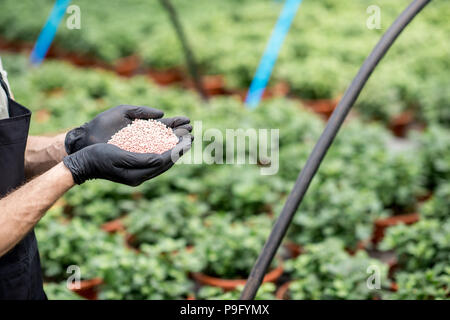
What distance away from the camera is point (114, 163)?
5.20 ft

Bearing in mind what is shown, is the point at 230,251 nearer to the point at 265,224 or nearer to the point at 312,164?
the point at 265,224

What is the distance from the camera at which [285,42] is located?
6.99 m

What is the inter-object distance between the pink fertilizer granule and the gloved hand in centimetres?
3

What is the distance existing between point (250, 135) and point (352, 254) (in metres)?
1.51

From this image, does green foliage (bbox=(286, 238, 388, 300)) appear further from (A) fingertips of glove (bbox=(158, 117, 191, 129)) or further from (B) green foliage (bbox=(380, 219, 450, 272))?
(A) fingertips of glove (bbox=(158, 117, 191, 129))

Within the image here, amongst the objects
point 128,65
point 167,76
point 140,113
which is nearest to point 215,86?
point 167,76

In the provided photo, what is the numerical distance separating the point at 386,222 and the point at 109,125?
216cm

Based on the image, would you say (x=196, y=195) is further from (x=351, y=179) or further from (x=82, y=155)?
(x=82, y=155)

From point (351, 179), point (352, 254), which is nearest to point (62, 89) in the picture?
point (351, 179)

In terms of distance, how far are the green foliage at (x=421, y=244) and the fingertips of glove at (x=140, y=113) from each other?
5.27 ft

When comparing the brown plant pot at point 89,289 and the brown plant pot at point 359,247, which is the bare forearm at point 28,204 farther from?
the brown plant pot at point 359,247

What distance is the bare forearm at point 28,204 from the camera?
1.53 metres

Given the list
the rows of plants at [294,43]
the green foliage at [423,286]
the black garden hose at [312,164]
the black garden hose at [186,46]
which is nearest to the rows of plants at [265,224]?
the green foliage at [423,286]

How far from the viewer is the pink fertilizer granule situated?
5.78ft
